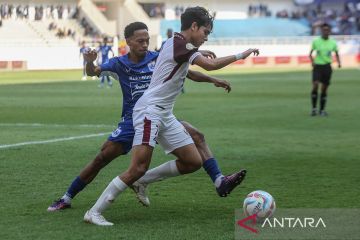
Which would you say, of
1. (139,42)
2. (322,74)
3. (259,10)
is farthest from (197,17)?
(259,10)

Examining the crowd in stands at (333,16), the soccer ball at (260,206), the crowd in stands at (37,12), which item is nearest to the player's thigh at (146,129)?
the soccer ball at (260,206)

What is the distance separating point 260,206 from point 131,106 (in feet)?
6.37

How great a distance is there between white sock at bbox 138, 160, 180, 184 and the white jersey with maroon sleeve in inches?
32.0

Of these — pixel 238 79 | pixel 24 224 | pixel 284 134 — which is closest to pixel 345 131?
pixel 284 134

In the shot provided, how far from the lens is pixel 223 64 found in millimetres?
8500

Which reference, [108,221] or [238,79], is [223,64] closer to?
[108,221]

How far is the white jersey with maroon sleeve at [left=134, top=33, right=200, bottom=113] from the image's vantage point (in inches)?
→ 338

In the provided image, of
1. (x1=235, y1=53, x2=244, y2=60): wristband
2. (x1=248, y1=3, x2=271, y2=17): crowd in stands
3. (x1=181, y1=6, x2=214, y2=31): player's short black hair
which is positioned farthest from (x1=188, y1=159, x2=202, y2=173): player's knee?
(x1=248, y1=3, x2=271, y2=17): crowd in stands

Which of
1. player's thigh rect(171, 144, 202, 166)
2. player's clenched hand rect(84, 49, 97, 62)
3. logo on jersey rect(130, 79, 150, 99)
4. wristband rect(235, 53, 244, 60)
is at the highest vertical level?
wristband rect(235, 53, 244, 60)

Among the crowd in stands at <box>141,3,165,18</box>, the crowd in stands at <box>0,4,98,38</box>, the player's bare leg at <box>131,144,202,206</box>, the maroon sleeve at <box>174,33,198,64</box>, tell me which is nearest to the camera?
the maroon sleeve at <box>174,33,198,64</box>

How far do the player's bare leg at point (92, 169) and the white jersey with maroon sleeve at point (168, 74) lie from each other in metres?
0.69

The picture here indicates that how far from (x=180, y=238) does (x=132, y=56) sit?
97.8 inches

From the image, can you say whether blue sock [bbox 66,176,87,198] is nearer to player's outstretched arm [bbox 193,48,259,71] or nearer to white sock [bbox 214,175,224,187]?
white sock [bbox 214,175,224,187]

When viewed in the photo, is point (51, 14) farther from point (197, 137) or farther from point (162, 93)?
point (162, 93)
